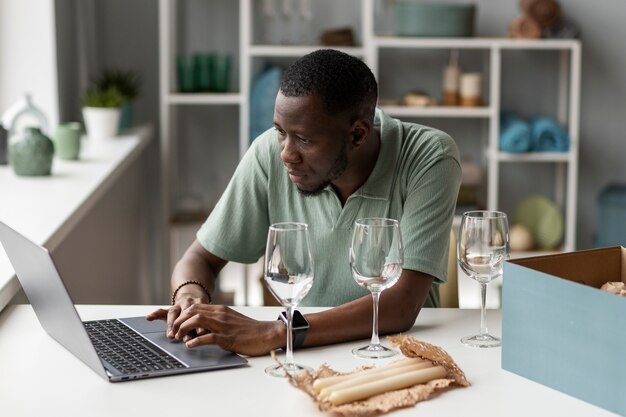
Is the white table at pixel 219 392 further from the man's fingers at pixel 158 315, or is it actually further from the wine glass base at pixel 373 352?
the man's fingers at pixel 158 315

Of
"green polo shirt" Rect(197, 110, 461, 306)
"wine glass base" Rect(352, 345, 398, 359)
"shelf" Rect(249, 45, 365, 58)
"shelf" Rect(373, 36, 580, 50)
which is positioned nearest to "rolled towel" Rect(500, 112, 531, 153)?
"shelf" Rect(373, 36, 580, 50)

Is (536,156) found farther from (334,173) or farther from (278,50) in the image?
(334,173)

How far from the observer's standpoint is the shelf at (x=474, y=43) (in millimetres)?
3865

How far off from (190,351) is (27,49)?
2311 millimetres

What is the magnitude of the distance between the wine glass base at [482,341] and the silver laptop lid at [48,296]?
0.58 metres

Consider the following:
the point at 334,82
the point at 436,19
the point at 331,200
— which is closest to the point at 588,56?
the point at 436,19

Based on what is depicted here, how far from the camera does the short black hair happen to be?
5.80ft

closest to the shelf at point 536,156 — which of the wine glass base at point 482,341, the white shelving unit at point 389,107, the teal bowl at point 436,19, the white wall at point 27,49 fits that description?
the white shelving unit at point 389,107

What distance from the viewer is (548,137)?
3.96m

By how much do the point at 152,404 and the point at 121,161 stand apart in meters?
2.11

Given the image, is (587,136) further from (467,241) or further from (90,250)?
(467,241)

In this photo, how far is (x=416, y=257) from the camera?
1798 mm

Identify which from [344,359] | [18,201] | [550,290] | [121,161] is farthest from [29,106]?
[550,290]

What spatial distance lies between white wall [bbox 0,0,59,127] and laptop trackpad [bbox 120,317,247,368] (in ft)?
6.85
